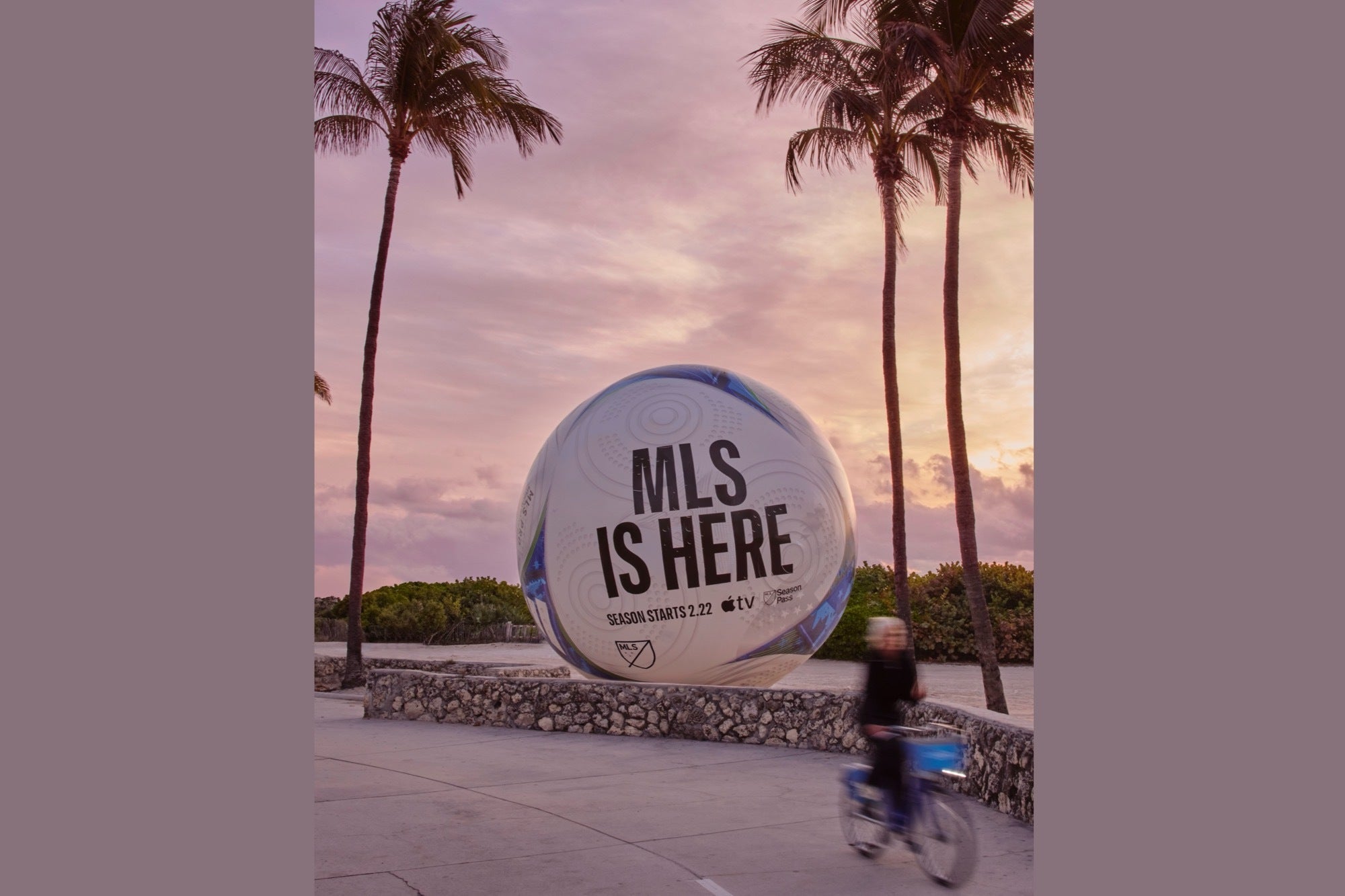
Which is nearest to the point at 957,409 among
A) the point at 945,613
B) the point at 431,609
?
the point at 945,613

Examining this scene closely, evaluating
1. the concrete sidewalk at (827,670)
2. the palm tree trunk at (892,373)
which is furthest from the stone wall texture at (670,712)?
the palm tree trunk at (892,373)

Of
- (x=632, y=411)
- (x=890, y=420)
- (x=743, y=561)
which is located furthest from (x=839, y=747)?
(x=890, y=420)

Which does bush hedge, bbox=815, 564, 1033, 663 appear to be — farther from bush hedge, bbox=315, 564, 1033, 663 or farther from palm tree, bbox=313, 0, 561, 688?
palm tree, bbox=313, 0, 561, 688

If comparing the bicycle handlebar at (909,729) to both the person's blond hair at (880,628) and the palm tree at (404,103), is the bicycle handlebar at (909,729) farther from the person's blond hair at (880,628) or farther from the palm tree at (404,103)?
the palm tree at (404,103)

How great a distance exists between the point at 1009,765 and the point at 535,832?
3686 mm

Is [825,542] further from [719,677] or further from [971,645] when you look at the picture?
[971,645]

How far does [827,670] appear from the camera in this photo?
2570cm

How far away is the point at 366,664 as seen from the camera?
80.2 ft

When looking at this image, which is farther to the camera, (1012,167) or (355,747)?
(1012,167)

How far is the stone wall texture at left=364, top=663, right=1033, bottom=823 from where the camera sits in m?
9.88

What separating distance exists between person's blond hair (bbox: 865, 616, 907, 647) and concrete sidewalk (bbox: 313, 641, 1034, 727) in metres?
9.40

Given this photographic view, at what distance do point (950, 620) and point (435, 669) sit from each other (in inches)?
519

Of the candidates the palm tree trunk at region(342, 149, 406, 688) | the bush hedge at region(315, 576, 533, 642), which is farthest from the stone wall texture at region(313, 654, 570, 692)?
the bush hedge at region(315, 576, 533, 642)

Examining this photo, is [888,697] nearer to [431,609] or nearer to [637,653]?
[637,653]
